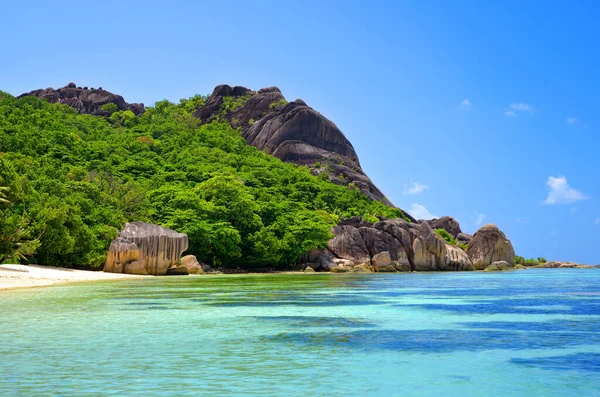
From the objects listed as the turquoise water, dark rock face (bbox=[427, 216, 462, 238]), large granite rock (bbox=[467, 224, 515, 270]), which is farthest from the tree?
dark rock face (bbox=[427, 216, 462, 238])

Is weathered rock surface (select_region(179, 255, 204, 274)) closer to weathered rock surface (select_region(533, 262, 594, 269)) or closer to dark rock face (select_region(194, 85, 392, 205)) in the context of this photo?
dark rock face (select_region(194, 85, 392, 205))

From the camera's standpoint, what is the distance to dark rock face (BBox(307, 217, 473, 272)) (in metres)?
55.1

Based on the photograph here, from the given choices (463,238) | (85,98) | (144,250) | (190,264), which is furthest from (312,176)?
(85,98)

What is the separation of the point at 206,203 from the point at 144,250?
12.2m

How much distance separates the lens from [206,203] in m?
50.1

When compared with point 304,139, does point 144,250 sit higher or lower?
lower

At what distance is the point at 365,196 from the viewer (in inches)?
3243

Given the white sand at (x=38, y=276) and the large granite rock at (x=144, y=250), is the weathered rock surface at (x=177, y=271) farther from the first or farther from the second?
the white sand at (x=38, y=276)

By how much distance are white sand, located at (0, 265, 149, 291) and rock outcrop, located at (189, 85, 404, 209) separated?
54.6 meters

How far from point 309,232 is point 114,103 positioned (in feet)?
254

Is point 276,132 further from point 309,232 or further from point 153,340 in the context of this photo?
point 153,340

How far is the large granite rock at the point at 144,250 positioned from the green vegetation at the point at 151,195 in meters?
0.94

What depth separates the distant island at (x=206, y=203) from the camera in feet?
117

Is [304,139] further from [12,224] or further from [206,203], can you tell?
[12,224]
